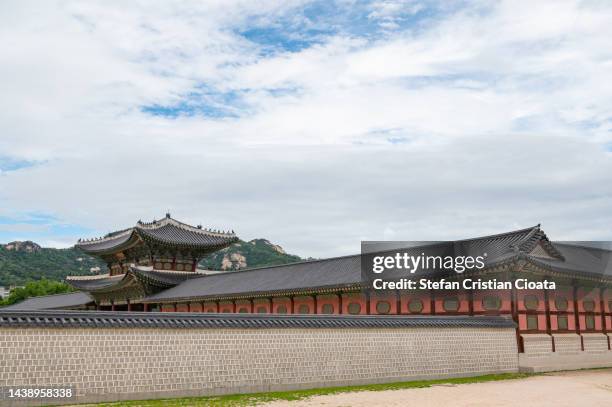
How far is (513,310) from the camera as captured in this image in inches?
1061

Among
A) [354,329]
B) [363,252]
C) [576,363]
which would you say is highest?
[363,252]

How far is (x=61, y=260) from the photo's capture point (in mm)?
117062

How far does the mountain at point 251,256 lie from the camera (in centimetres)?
12381

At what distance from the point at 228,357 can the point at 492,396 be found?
25.3 ft

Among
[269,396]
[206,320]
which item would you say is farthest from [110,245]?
[269,396]

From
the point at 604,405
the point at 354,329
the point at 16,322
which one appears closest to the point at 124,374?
the point at 16,322

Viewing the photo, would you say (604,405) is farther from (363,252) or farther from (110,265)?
(110,265)

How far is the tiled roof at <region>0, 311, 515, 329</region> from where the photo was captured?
53.4ft

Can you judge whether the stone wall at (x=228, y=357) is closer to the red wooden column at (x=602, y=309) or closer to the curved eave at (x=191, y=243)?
the red wooden column at (x=602, y=309)

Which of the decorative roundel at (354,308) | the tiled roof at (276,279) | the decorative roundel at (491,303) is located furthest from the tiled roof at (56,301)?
the decorative roundel at (491,303)

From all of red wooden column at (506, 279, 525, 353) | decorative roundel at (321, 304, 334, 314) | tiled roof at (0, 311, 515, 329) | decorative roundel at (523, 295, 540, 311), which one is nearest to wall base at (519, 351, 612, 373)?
red wooden column at (506, 279, 525, 353)

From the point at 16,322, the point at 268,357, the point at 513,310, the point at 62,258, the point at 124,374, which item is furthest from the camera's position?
the point at 62,258

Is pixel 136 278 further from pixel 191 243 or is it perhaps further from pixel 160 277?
pixel 191 243

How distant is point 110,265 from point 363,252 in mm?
27714
